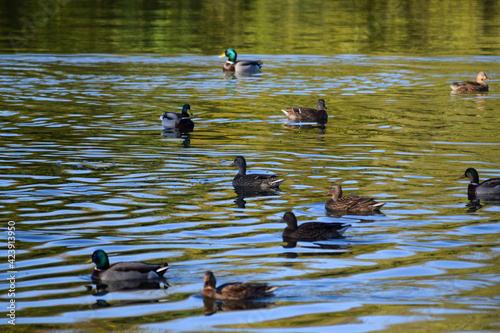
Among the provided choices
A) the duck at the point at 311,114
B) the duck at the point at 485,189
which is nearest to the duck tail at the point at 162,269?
the duck at the point at 485,189

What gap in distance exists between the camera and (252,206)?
16.1 metres

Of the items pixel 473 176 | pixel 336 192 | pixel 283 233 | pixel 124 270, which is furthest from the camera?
pixel 473 176

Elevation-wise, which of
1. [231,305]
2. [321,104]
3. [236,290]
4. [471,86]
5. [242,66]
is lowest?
[231,305]

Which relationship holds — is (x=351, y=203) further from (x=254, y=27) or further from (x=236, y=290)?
(x=254, y=27)

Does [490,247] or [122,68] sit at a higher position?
[122,68]

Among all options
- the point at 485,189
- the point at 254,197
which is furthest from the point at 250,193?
→ the point at 485,189

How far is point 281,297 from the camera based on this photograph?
1083 cm

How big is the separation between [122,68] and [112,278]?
94.8 feet

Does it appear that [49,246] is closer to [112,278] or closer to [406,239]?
[112,278]

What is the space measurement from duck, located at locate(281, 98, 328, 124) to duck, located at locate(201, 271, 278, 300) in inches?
641

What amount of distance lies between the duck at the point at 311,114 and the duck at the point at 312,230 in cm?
1328

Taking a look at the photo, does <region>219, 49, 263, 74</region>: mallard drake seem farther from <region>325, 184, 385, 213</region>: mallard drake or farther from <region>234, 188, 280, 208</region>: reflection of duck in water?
<region>325, 184, 385, 213</region>: mallard drake

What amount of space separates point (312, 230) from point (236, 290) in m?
→ 3.13

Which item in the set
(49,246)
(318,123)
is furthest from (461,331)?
(318,123)
